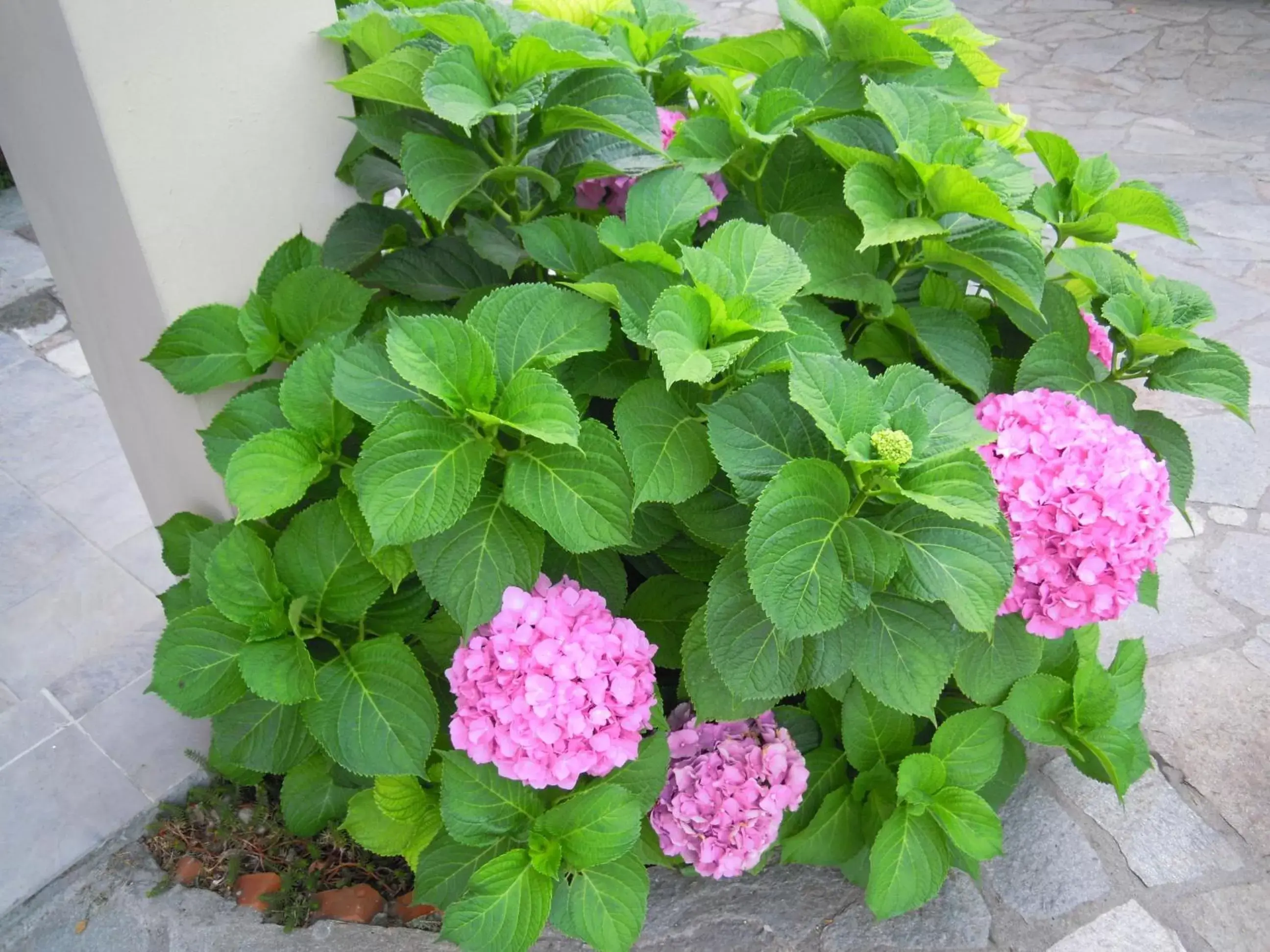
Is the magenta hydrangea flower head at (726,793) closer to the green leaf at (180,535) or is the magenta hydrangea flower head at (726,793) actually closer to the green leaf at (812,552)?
the green leaf at (812,552)

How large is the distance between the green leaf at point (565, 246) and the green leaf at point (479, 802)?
0.70 meters

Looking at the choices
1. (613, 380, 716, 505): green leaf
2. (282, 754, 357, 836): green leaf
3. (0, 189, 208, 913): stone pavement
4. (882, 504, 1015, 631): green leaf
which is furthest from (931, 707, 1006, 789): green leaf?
(0, 189, 208, 913): stone pavement

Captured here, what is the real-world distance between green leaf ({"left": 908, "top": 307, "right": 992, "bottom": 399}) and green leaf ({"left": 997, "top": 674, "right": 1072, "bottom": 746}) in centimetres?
49

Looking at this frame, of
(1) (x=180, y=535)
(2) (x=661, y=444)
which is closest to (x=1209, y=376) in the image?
(2) (x=661, y=444)

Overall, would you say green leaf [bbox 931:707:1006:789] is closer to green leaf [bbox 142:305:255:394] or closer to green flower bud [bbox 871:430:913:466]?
green flower bud [bbox 871:430:913:466]

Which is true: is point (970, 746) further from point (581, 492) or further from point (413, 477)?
point (413, 477)

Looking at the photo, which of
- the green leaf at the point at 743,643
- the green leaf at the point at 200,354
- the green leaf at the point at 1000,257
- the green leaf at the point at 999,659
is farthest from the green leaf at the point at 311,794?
the green leaf at the point at 1000,257

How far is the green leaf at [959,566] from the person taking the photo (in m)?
1.19

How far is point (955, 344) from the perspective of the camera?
1.46 metres

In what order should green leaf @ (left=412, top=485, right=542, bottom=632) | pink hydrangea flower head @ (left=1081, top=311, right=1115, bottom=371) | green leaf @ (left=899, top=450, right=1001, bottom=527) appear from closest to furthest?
green leaf @ (left=899, top=450, right=1001, bottom=527), green leaf @ (left=412, top=485, right=542, bottom=632), pink hydrangea flower head @ (left=1081, top=311, right=1115, bottom=371)

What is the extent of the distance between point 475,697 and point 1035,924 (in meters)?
1.09

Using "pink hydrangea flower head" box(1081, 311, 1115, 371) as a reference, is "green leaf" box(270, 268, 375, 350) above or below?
above

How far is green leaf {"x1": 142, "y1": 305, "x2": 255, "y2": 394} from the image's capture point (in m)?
1.45

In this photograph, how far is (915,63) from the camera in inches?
60.1
